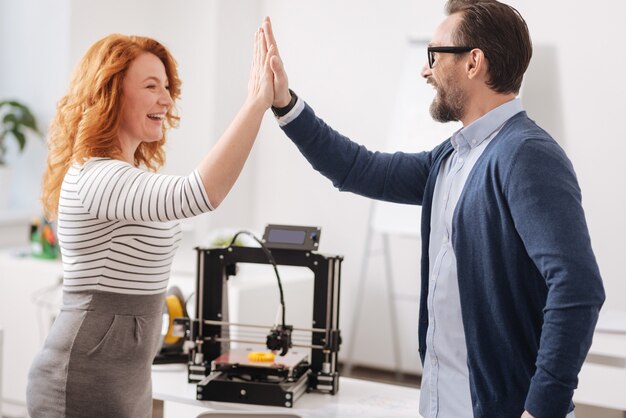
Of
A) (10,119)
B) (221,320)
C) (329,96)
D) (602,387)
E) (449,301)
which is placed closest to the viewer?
(449,301)

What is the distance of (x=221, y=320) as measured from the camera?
86.4 inches

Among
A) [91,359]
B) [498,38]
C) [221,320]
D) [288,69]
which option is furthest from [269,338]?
[288,69]

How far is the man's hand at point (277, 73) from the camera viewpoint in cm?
179

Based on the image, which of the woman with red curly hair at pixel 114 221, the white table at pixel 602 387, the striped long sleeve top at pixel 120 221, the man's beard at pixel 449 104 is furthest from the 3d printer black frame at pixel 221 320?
the white table at pixel 602 387

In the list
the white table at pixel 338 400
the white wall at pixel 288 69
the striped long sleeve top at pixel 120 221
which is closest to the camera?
the striped long sleeve top at pixel 120 221

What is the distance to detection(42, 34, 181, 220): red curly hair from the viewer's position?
1713 millimetres

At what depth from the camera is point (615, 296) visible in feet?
13.5

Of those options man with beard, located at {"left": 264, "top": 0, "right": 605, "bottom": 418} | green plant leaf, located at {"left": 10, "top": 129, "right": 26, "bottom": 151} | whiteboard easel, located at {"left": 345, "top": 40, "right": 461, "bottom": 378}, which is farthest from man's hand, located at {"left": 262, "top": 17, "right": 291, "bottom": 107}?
green plant leaf, located at {"left": 10, "top": 129, "right": 26, "bottom": 151}

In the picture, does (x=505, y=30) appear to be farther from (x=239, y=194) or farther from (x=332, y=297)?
(x=239, y=194)

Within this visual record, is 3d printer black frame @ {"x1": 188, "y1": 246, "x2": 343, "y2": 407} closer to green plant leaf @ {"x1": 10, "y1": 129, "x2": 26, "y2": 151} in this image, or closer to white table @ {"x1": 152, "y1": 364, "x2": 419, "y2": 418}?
white table @ {"x1": 152, "y1": 364, "x2": 419, "y2": 418}

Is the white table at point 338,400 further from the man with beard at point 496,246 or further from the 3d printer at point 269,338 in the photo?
the man with beard at point 496,246

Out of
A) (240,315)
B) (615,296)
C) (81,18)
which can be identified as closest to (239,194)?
(81,18)

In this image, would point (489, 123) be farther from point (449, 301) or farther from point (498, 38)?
point (449, 301)

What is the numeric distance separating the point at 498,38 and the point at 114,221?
2.85 ft
